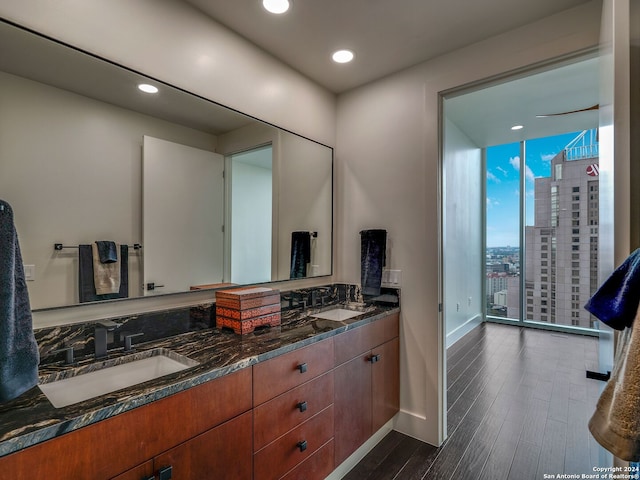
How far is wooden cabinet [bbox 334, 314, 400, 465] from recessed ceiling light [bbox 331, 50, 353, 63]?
1.75 meters

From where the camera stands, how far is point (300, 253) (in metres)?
2.42

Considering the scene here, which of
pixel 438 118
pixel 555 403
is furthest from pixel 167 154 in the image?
pixel 555 403

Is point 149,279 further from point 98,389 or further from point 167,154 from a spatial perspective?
point 167,154

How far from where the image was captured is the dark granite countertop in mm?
824

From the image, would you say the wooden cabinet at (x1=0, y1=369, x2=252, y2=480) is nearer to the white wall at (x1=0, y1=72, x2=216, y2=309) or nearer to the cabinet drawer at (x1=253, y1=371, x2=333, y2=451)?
the cabinet drawer at (x1=253, y1=371, x2=333, y2=451)

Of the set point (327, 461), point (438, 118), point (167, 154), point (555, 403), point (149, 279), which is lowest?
point (555, 403)

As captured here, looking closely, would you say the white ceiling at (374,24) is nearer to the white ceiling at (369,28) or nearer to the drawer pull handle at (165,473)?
the white ceiling at (369,28)

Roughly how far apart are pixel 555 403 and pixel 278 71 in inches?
134

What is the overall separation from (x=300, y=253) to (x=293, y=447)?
1.25 meters

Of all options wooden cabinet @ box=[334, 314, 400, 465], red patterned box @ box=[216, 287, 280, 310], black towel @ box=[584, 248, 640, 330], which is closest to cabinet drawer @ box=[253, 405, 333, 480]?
wooden cabinet @ box=[334, 314, 400, 465]

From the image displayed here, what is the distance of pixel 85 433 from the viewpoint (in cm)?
88

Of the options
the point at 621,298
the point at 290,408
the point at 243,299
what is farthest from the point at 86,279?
the point at 621,298

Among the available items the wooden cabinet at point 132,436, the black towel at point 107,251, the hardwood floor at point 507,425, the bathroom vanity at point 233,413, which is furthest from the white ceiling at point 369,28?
the hardwood floor at point 507,425

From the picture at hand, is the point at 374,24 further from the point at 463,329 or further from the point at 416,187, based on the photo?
the point at 463,329
